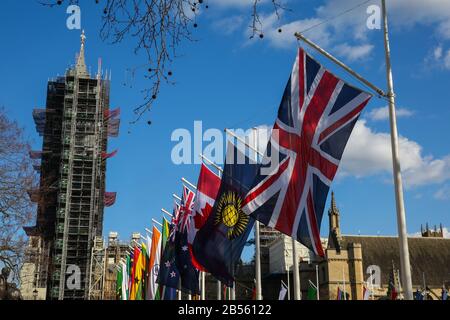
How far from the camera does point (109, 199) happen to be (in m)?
131

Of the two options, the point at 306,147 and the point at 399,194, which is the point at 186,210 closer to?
the point at 306,147

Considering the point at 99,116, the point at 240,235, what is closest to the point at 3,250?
the point at 240,235

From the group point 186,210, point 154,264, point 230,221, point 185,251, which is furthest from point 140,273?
point 230,221

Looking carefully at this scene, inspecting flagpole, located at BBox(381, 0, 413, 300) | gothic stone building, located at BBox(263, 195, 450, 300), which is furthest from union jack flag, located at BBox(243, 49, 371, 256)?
gothic stone building, located at BBox(263, 195, 450, 300)

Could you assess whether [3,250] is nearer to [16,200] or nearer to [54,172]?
[16,200]

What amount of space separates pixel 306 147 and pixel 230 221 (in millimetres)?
9681

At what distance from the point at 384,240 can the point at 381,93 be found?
3749 inches

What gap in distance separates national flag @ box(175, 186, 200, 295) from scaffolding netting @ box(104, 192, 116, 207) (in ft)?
318

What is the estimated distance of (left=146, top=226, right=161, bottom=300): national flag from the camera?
146ft

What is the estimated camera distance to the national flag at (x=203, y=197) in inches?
1161

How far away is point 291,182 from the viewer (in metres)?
17.2

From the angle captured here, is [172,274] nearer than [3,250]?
No

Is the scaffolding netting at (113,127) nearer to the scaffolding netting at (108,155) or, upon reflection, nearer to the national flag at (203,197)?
the scaffolding netting at (108,155)
